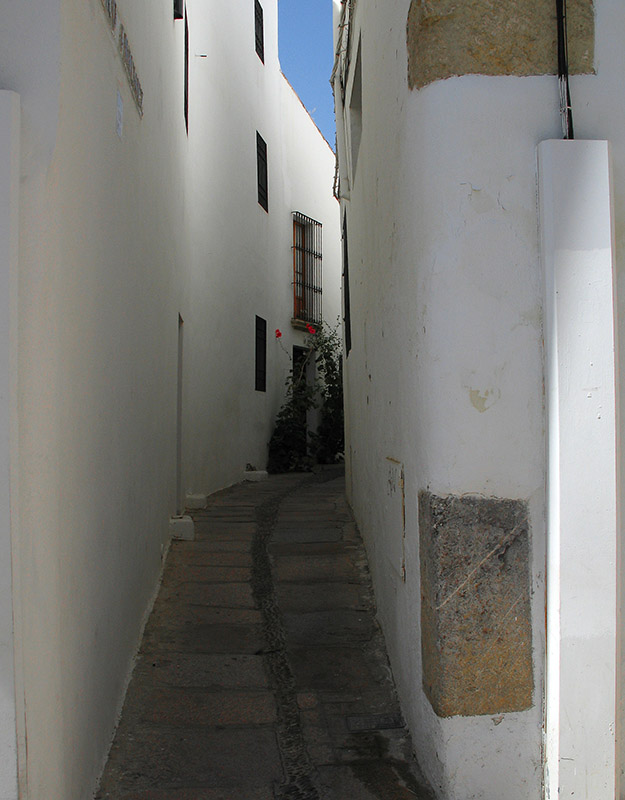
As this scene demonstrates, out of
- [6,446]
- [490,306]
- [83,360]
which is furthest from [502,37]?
[6,446]

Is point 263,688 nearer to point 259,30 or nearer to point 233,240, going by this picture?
point 233,240

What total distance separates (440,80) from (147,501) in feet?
9.05

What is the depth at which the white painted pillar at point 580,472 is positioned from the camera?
91.4 inches

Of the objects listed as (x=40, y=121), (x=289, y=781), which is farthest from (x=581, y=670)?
(x=40, y=121)

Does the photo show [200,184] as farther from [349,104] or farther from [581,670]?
[581,670]

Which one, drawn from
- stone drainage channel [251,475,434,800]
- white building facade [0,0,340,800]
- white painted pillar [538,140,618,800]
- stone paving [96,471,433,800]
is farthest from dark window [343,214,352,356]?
white painted pillar [538,140,618,800]

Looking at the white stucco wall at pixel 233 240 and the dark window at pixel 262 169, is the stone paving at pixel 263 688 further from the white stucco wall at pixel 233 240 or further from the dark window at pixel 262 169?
the dark window at pixel 262 169

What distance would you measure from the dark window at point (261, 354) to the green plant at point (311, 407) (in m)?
0.62

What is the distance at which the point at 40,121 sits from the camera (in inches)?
78.0

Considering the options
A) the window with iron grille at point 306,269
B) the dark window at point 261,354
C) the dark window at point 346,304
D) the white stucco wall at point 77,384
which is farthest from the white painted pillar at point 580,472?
the window with iron grille at point 306,269

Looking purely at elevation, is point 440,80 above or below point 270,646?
above

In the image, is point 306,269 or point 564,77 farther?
point 306,269

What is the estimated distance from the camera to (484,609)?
2.41 m

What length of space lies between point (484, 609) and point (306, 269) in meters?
11.9
